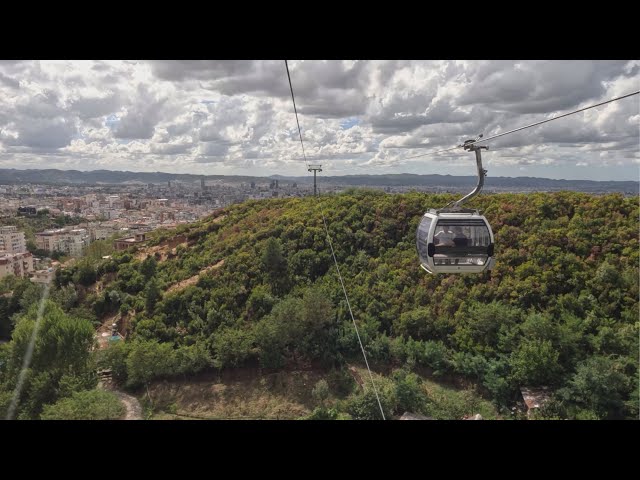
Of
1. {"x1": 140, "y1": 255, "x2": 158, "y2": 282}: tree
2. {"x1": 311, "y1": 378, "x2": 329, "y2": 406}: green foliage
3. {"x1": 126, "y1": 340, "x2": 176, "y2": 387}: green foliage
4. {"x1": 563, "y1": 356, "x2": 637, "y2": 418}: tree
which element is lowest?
{"x1": 311, "y1": 378, "x2": 329, "y2": 406}: green foliage

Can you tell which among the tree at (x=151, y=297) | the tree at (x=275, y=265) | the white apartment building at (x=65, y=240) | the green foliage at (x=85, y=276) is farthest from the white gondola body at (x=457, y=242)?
the white apartment building at (x=65, y=240)

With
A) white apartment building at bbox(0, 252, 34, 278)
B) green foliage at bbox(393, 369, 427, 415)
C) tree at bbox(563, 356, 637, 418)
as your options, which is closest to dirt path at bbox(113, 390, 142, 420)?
green foliage at bbox(393, 369, 427, 415)

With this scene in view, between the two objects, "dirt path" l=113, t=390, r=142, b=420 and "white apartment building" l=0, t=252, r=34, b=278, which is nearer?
"dirt path" l=113, t=390, r=142, b=420

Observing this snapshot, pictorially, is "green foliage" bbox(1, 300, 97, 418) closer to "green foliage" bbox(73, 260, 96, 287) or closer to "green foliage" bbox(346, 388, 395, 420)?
"green foliage" bbox(346, 388, 395, 420)

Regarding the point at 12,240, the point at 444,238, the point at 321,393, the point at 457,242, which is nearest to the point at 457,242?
the point at 457,242
